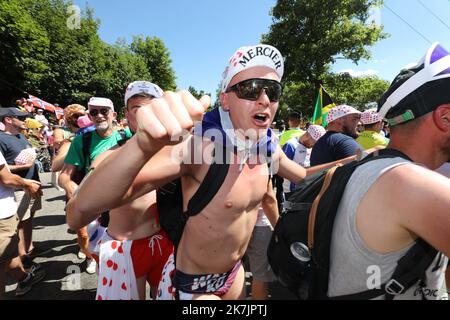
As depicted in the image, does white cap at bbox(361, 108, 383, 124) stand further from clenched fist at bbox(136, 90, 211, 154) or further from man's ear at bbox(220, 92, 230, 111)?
clenched fist at bbox(136, 90, 211, 154)

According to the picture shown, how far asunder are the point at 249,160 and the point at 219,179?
37cm

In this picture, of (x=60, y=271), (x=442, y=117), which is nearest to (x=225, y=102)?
(x=442, y=117)

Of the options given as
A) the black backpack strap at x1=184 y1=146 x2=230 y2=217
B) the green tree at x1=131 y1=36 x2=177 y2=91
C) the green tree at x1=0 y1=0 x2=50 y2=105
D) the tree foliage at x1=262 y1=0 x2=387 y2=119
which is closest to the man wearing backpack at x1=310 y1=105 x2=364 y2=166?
the black backpack strap at x1=184 y1=146 x2=230 y2=217

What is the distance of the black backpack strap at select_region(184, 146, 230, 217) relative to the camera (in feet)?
4.59

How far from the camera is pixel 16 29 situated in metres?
17.3

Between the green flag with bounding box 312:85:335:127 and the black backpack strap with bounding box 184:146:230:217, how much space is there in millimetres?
5332

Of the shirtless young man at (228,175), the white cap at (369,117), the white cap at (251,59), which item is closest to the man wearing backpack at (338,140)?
the white cap at (369,117)

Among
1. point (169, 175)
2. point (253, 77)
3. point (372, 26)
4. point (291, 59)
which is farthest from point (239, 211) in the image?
point (372, 26)

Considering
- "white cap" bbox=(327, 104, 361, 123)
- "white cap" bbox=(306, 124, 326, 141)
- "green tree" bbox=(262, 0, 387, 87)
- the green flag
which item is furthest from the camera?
"green tree" bbox=(262, 0, 387, 87)

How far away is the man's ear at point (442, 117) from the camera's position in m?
1.03

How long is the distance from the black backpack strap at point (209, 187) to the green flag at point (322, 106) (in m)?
5.33

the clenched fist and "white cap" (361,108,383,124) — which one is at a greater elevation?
"white cap" (361,108,383,124)

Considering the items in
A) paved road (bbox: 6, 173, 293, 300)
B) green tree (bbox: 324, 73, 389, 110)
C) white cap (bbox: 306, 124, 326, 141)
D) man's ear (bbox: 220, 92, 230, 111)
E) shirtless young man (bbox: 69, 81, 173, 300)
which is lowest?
paved road (bbox: 6, 173, 293, 300)

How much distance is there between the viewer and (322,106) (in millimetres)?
6297
